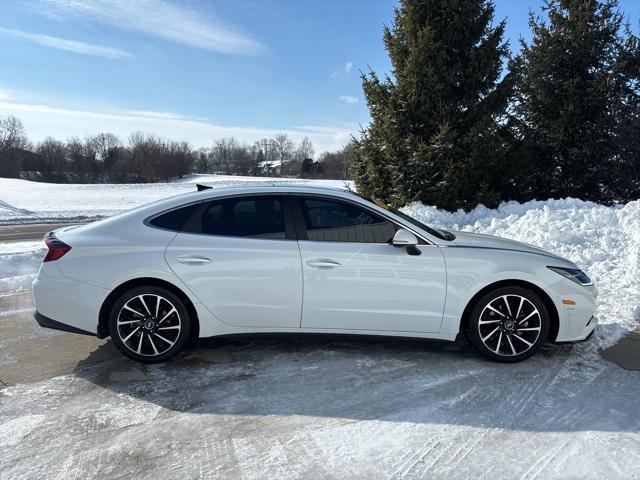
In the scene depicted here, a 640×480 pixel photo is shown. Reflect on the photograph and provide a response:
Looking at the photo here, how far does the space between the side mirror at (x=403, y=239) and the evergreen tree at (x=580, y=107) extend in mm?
8993

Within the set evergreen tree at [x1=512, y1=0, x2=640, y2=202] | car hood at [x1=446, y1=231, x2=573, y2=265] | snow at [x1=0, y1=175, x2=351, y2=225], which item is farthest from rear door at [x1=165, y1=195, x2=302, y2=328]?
snow at [x1=0, y1=175, x2=351, y2=225]

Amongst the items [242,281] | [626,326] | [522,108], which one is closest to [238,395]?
[242,281]

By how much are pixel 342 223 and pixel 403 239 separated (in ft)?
1.88

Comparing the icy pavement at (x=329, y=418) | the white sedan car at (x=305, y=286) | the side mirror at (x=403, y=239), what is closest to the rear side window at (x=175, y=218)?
the white sedan car at (x=305, y=286)

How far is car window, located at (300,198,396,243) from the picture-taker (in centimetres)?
409

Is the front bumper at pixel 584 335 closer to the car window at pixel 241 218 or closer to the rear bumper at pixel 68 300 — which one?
the car window at pixel 241 218

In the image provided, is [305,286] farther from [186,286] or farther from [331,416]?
[331,416]

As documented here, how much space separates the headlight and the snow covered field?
0.73 meters

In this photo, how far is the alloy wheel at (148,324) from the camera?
13.2ft

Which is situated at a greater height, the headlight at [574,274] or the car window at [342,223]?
the car window at [342,223]

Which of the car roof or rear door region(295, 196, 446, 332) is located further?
the car roof

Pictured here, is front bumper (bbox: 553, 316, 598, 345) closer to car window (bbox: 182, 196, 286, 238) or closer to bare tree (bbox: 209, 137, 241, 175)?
car window (bbox: 182, 196, 286, 238)

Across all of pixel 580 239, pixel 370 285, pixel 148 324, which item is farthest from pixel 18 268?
pixel 580 239

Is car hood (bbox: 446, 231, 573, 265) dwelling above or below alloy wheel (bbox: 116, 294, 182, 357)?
above
